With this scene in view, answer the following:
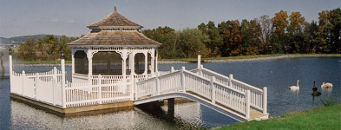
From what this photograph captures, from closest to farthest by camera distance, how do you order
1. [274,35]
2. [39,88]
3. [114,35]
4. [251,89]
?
1. [251,89]
2. [39,88]
3. [114,35]
4. [274,35]

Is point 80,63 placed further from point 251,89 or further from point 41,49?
point 41,49

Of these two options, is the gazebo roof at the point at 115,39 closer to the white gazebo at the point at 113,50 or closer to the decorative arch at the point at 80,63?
the white gazebo at the point at 113,50

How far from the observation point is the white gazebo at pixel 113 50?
64.6ft

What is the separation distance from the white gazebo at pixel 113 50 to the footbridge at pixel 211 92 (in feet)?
6.57

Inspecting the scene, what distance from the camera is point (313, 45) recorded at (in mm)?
77250

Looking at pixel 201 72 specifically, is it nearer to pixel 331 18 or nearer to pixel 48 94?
pixel 48 94

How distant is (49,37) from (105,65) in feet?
146

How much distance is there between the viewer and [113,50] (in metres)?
19.7

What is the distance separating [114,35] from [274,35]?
5985 cm

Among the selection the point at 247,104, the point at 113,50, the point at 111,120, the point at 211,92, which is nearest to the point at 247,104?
the point at 247,104

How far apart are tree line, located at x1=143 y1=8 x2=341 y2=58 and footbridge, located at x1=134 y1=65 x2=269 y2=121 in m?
54.0

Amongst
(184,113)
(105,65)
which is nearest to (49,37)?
(105,65)

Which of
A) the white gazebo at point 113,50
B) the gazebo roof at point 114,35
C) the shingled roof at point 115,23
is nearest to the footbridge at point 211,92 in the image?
the white gazebo at point 113,50

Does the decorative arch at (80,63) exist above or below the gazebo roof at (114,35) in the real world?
below
